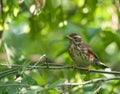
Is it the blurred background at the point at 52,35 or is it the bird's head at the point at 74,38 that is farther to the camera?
the bird's head at the point at 74,38

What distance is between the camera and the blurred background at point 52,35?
19.0 feet

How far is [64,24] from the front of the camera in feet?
25.3

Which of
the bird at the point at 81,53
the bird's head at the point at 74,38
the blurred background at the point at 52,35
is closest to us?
the blurred background at the point at 52,35

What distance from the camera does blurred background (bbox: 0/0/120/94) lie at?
5805mm

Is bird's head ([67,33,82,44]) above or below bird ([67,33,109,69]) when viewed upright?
above

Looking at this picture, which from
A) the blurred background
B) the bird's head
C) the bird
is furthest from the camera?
the bird's head

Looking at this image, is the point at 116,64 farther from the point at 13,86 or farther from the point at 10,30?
the point at 13,86

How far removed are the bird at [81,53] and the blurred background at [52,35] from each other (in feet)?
0.26

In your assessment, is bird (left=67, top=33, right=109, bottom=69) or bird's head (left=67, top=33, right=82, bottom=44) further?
bird's head (left=67, top=33, right=82, bottom=44)

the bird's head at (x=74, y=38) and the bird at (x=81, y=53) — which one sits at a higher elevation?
the bird's head at (x=74, y=38)

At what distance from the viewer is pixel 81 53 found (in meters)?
7.11

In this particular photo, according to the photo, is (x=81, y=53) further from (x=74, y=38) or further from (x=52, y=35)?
(x=52, y=35)

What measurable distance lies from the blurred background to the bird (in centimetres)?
8

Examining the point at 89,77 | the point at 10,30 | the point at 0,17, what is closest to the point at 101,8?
the point at 10,30
